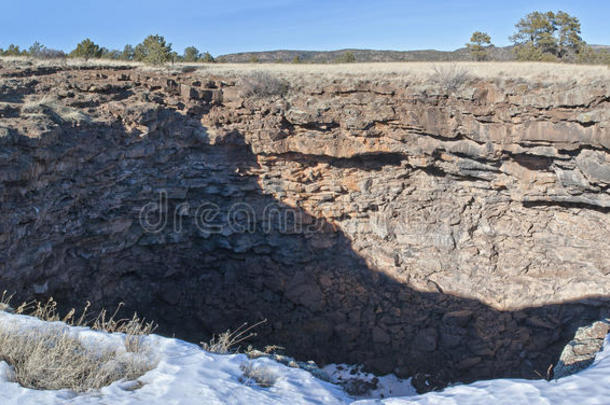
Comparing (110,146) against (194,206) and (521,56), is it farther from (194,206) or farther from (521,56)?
(521,56)

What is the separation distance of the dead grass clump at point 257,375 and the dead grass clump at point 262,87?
27.1 ft

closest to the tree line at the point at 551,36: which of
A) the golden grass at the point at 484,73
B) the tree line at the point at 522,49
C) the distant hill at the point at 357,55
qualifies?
the tree line at the point at 522,49

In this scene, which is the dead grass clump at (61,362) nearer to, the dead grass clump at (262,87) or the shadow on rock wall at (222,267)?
the shadow on rock wall at (222,267)

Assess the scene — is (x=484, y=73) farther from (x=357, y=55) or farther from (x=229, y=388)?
(x=357, y=55)

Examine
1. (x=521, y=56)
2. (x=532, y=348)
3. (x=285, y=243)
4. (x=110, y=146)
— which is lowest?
(x=532, y=348)

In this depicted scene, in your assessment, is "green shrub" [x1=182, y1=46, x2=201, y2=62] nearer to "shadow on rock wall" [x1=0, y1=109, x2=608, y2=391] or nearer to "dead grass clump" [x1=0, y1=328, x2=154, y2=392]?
"shadow on rock wall" [x1=0, y1=109, x2=608, y2=391]

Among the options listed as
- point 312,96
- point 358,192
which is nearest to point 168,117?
point 312,96

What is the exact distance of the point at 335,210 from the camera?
1127 centimetres

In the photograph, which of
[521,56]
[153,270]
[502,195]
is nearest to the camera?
[502,195]

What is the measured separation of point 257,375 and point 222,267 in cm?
794

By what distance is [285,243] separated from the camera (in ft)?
37.8

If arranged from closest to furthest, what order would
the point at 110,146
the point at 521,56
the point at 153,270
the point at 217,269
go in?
the point at 110,146 < the point at 153,270 < the point at 217,269 < the point at 521,56

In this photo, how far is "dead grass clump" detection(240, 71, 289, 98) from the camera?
37.1ft

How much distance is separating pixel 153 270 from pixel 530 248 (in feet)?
29.2
